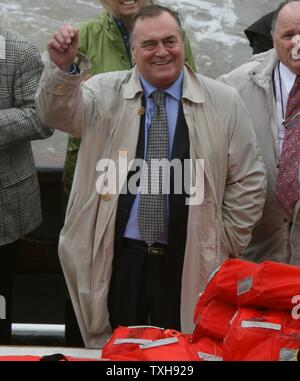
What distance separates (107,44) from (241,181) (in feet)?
3.11

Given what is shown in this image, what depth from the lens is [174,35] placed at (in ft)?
13.2

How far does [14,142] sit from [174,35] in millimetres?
866

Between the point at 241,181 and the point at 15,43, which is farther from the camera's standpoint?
the point at 15,43

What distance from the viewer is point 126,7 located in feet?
15.2

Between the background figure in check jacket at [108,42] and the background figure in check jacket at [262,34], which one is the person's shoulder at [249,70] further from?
the background figure in check jacket at [262,34]

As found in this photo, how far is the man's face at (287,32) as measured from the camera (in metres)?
4.25

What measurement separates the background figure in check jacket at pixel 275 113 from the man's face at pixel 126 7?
55 cm

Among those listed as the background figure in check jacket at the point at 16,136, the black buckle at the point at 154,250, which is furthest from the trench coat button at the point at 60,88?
the black buckle at the point at 154,250

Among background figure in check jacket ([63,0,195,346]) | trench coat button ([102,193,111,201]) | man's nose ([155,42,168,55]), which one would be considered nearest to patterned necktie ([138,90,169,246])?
trench coat button ([102,193,111,201])

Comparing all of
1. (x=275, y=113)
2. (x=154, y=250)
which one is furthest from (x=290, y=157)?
(x=154, y=250)

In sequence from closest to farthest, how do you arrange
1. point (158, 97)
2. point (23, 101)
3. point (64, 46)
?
point (64, 46) → point (158, 97) → point (23, 101)

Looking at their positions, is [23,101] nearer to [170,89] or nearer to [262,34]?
[170,89]

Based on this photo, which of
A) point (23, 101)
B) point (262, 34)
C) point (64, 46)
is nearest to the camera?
point (64, 46)
